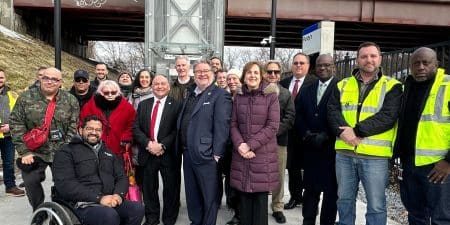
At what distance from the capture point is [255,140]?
3850mm

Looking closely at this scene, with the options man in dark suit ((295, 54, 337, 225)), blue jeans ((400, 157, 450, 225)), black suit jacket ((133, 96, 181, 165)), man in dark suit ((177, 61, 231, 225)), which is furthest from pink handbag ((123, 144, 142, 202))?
blue jeans ((400, 157, 450, 225))

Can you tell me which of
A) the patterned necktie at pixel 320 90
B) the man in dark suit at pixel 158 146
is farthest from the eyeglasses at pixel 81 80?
the patterned necktie at pixel 320 90

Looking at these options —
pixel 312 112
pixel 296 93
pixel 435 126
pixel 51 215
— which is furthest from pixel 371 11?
pixel 51 215

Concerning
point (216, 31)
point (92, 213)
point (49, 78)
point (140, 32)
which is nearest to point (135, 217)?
point (92, 213)

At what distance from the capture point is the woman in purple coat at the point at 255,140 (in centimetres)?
390

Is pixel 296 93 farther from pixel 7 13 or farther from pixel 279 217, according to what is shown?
pixel 7 13

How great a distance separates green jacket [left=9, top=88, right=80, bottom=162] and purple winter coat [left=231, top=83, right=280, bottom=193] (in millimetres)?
1758

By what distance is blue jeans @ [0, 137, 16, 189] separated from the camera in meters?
5.82

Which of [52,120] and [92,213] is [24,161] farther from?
[92,213]

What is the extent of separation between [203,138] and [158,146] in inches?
23.7

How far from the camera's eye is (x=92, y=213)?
351 centimetres

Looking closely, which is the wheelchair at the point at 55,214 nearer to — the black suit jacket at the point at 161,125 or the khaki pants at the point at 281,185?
the black suit jacket at the point at 161,125

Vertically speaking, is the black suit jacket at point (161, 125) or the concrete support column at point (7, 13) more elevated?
the concrete support column at point (7, 13)

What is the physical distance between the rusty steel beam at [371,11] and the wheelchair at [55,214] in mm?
16051
